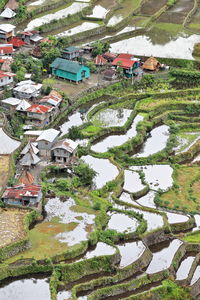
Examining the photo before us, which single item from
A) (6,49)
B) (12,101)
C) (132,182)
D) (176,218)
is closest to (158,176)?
(132,182)

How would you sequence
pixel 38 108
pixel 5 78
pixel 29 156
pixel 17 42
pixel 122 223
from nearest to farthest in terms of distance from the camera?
pixel 122 223 → pixel 29 156 → pixel 38 108 → pixel 5 78 → pixel 17 42

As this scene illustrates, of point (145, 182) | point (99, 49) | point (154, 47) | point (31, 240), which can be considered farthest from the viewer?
point (154, 47)

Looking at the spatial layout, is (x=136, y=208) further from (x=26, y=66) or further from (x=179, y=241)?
(x=26, y=66)

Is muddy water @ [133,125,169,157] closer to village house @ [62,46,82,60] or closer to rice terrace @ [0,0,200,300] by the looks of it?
rice terrace @ [0,0,200,300]

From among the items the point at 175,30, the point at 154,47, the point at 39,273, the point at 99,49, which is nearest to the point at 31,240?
the point at 39,273

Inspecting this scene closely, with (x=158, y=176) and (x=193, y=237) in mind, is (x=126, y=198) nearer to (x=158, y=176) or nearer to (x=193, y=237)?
(x=158, y=176)

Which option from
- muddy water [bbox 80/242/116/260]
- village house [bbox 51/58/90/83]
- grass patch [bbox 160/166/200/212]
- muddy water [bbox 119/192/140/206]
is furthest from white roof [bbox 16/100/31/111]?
muddy water [bbox 80/242/116/260]
